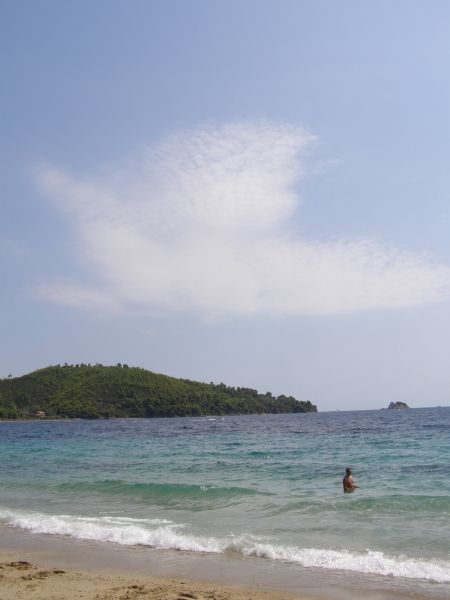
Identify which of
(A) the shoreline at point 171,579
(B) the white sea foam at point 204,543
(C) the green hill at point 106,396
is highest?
(C) the green hill at point 106,396

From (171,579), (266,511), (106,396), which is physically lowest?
(171,579)

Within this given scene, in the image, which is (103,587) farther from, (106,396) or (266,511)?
(106,396)

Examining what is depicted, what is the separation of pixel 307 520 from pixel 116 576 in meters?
6.27

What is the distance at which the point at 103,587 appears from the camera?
9523 mm

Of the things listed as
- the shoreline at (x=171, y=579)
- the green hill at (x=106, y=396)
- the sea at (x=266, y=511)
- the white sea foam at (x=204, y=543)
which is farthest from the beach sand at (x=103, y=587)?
the green hill at (x=106, y=396)

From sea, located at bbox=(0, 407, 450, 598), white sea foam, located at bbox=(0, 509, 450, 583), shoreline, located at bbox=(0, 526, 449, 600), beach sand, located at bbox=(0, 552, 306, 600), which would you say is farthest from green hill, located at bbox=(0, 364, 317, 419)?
beach sand, located at bbox=(0, 552, 306, 600)

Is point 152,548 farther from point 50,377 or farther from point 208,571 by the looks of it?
point 50,377

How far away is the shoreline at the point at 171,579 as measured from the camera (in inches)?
360

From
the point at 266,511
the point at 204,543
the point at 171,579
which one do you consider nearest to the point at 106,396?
the point at 266,511

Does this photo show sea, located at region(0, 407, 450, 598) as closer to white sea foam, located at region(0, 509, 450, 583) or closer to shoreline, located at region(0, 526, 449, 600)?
white sea foam, located at region(0, 509, 450, 583)

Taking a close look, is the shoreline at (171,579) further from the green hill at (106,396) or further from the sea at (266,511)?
the green hill at (106,396)

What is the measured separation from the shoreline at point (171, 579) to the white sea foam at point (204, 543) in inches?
→ 14.8

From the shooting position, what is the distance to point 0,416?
141375 mm

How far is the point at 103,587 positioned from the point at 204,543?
3.54 metres
